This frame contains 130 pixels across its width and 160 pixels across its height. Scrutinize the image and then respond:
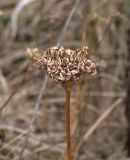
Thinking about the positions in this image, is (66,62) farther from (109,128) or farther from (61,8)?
(61,8)

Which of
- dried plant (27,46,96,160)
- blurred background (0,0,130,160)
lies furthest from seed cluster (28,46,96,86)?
blurred background (0,0,130,160)

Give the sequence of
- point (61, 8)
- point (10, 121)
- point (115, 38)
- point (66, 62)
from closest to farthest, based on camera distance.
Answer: point (66, 62) < point (10, 121) < point (115, 38) < point (61, 8)

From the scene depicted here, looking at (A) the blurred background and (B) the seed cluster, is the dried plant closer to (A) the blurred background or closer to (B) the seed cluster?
(B) the seed cluster

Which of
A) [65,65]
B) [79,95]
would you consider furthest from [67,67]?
[79,95]

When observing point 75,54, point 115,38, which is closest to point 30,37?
point 115,38

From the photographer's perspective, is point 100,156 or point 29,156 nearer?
point 29,156

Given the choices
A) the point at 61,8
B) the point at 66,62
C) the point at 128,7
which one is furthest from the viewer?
the point at 61,8

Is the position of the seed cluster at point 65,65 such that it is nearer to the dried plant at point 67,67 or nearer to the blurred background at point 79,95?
the dried plant at point 67,67

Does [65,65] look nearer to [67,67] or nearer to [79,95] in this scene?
[67,67]

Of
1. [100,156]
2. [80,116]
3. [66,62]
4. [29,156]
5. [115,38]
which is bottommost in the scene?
[100,156]
